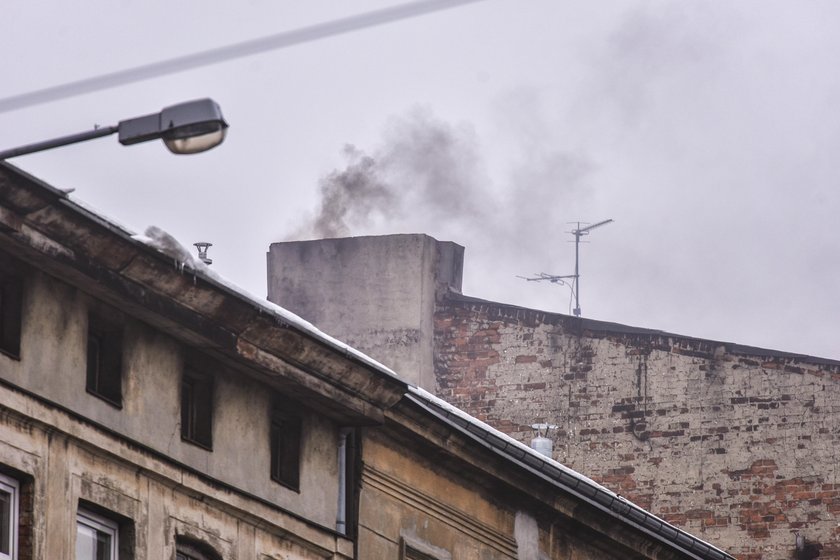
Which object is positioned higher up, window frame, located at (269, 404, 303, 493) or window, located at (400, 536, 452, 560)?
window frame, located at (269, 404, 303, 493)

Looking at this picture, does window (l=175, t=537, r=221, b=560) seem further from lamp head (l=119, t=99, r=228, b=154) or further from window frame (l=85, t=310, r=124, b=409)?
lamp head (l=119, t=99, r=228, b=154)

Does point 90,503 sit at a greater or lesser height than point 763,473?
lesser

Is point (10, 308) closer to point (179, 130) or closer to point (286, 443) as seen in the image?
point (286, 443)

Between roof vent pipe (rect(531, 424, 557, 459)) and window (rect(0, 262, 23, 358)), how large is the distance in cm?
1331

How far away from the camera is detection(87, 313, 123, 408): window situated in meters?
21.9

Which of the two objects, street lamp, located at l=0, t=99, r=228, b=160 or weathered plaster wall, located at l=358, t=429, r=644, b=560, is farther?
weathered plaster wall, located at l=358, t=429, r=644, b=560

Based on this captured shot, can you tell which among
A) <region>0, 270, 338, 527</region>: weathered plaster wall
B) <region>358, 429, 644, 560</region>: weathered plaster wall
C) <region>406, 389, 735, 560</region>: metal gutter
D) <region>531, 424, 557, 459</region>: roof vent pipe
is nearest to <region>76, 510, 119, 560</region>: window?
<region>0, 270, 338, 527</region>: weathered plaster wall

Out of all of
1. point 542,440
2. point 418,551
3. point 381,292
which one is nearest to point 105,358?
point 418,551

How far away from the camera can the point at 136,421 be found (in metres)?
22.2

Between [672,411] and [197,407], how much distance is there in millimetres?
14156

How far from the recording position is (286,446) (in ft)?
81.1

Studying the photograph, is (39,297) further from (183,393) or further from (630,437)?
(630,437)

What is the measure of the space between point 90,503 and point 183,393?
2.08 metres

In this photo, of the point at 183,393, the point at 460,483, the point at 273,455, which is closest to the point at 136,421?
the point at 183,393
